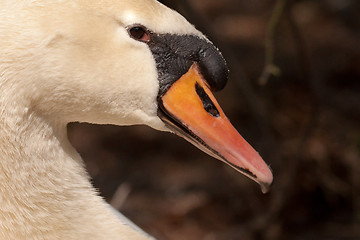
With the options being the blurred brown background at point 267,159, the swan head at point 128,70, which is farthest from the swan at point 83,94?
the blurred brown background at point 267,159

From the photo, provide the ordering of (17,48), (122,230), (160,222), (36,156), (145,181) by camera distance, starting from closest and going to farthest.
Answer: (17,48) < (36,156) < (122,230) < (160,222) < (145,181)

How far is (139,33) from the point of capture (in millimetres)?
1676

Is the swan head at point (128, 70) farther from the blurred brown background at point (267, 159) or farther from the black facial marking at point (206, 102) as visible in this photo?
the blurred brown background at point (267, 159)

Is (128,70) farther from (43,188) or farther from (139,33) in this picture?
(43,188)

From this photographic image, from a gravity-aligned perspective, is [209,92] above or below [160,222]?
above

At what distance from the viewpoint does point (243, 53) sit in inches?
208

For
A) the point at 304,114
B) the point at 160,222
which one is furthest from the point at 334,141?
the point at 160,222

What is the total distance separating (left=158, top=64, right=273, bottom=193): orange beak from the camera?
172cm

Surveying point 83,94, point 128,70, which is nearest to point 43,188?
point 83,94

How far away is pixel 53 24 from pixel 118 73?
0.20 m

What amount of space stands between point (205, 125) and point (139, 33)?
11.5 inches

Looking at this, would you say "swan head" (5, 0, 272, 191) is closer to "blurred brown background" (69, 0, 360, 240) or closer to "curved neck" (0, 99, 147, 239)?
"curved neck" (0, 99, 147, 239)

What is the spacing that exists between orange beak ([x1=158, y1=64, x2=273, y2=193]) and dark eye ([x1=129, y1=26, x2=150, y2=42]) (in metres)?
0.15

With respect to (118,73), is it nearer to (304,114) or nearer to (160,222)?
(160,222)
